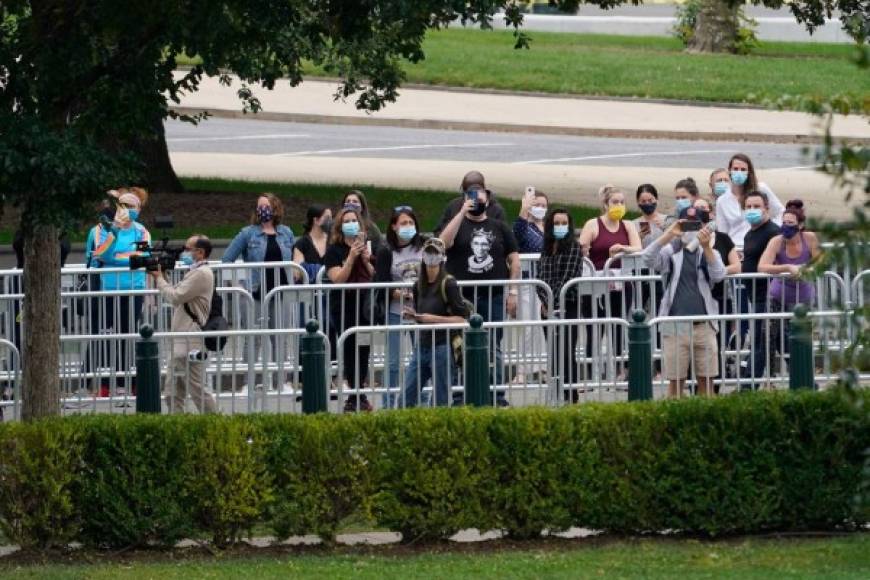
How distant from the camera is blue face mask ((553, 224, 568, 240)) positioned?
46.3 ft

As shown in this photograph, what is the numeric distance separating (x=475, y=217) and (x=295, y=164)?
14.8 meters

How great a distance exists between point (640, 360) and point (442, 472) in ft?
5.68

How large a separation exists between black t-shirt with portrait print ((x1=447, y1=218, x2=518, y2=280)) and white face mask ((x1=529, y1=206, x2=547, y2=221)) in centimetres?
105

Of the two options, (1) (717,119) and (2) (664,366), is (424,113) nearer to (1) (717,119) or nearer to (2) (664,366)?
(1) (717,119)

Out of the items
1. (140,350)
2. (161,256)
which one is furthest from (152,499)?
(161,256)

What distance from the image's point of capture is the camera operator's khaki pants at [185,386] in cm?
1188

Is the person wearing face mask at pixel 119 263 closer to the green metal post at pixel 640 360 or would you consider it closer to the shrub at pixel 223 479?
the shrub at pixel 223 479

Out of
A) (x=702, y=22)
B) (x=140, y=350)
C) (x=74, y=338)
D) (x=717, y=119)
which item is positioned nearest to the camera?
(x=140, y=350)

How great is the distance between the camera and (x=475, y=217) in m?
14.2

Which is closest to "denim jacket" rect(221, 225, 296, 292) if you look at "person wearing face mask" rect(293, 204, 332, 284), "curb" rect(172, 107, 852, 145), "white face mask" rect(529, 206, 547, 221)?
"person wearing face mask" rect(293, 204, 332, 284)

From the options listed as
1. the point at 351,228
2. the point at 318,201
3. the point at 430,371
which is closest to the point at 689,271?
the point at 430,371

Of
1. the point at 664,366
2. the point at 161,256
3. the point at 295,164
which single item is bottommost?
the point at 664,366

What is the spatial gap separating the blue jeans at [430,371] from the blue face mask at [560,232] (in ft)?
6.91

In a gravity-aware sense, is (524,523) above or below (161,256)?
below
